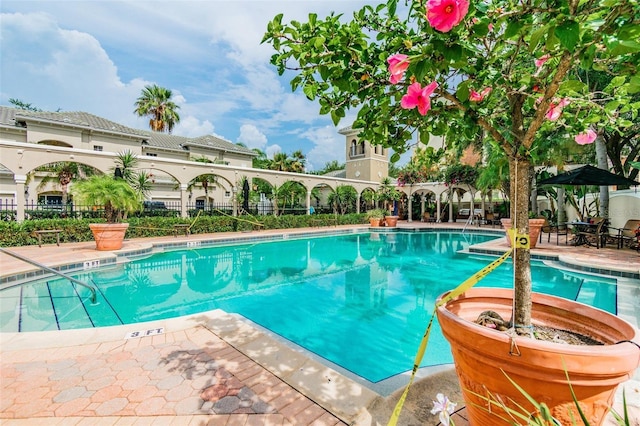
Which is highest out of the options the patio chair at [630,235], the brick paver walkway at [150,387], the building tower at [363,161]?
the building tower at [363,161]

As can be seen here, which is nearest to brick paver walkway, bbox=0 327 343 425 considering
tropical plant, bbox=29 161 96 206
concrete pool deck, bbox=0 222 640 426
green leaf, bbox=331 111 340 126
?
concrete pool deck, bbox=0 222 640 426

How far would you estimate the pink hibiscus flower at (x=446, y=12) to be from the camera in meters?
1.19

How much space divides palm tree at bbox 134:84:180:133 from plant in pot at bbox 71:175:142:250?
23.9 meters

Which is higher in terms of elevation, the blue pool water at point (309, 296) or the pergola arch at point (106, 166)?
the pergola arch at point (106, 166)

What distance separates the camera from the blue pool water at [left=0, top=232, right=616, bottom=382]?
172 inches

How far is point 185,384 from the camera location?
2.58 m

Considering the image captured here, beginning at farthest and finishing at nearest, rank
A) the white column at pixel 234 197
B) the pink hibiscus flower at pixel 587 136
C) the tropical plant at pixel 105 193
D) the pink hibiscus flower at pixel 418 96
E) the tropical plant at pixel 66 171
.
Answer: the tropical plant at pixel 66 171 → the white column at pixel 234 197 → the tropical plant at pixel 105 193 → the pink hibiscus flower at pixel 587 136 → the pink hibiscus flower at pixel 418 96

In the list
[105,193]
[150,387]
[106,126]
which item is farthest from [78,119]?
[150,387]

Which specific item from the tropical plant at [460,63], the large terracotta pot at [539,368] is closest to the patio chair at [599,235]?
the tropical plant at [460,63]

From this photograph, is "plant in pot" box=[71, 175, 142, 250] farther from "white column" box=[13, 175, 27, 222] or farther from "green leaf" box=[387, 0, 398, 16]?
"green leaf" box=[387, 0, 398, 16]

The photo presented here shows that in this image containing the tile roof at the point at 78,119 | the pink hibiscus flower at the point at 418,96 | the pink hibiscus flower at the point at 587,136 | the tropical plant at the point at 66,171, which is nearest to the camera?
the pink hibiscus flower at the point at 418,96

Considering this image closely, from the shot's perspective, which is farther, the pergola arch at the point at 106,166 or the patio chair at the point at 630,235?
the pergola arch at the point at 106,166

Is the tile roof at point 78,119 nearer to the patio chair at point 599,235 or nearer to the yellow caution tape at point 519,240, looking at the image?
the yellow caution tape at point 519,240

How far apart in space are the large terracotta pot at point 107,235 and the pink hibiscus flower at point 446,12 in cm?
1165
